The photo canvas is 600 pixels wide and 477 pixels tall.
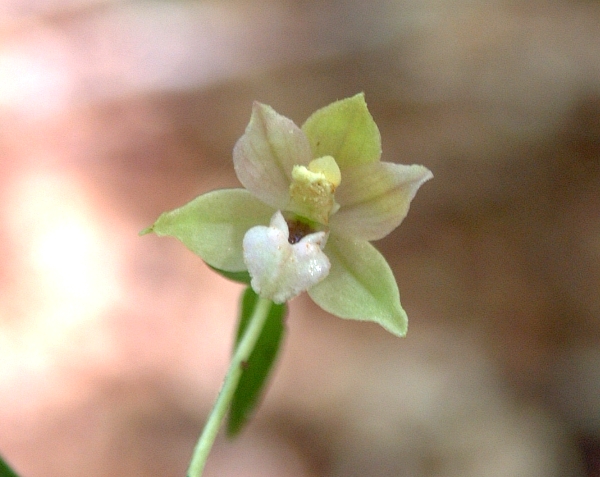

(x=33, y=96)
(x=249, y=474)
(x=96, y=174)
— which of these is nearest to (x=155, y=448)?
(x=249, y=474)

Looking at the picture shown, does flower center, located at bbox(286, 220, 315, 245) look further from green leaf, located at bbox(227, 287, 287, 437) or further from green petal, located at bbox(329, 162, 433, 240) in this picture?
green leaf, located at bbox(227, 287, 287, 437)

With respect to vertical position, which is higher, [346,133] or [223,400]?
[346,133]

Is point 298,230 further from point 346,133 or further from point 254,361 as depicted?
point 254,361

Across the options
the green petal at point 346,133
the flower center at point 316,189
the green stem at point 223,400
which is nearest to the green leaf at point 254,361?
the green stem at point 223,400

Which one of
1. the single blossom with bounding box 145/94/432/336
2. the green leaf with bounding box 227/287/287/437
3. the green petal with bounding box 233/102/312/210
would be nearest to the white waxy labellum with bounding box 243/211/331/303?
the single blossom with bounding box 145/94/432/336

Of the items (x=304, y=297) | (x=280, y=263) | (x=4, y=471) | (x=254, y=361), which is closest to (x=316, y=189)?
(x=280, y=263)

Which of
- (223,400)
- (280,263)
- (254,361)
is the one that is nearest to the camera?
(280,263)

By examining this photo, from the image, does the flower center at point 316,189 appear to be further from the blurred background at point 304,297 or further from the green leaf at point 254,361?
the blurred background at point 304,297

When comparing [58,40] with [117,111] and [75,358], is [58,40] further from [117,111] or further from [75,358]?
[75,358]
